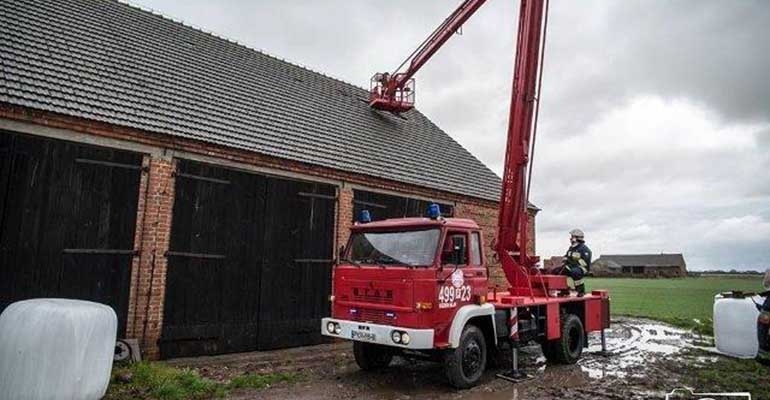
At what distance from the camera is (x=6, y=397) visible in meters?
4.96

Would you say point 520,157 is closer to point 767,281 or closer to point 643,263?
point 767,281

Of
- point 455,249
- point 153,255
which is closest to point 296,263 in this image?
point 153,255

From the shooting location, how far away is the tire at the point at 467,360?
699 centimetres

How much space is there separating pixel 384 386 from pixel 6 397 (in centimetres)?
454

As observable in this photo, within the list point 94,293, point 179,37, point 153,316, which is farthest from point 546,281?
point 179,37

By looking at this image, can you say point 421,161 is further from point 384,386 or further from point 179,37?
point 384,386

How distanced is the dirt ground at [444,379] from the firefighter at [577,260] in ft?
5.17

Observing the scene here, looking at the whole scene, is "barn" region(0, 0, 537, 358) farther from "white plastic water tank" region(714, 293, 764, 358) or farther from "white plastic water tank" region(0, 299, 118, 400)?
"white plastic water tank" region(714, 293, 764, 358)

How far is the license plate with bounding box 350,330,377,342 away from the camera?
6.98 m

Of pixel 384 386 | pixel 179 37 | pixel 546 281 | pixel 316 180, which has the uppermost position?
pixel 179 37

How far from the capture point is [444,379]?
25.5 feet

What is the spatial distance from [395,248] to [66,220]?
17.2ft

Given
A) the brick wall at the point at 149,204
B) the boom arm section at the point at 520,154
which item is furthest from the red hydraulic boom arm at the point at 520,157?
the brick wall at the point at 149,204

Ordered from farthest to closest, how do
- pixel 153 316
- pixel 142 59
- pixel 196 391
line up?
pixel 142 59
pixel 153 316
pixel 196 391
